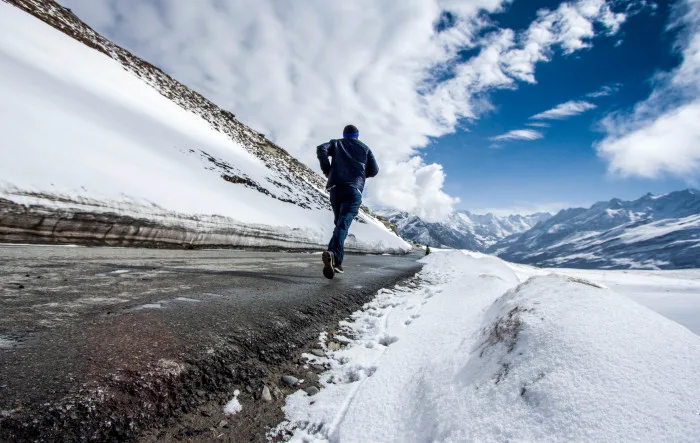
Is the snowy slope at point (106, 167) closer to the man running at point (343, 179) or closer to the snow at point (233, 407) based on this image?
the man running at point (343, 179)

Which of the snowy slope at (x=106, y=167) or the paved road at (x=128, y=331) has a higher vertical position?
the snowy slope at (x=106, y=167)

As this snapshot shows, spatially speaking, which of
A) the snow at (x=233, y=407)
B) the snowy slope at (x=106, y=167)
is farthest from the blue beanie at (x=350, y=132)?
the snowy slope at (x=106, y=167)

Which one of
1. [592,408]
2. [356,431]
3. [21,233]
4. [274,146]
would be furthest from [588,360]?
[274,146]

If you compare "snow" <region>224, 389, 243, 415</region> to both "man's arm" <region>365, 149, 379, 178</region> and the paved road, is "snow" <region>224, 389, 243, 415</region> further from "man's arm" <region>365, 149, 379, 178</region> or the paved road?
"man's arm" <region>365, 149, 379, 178</region>

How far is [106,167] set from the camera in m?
8.36

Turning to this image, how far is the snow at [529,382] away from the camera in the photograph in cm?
115

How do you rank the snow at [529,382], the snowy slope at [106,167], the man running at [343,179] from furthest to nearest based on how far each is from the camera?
the snowy slope at [106,167] → the man running at [343,179] → the snow at [529,382]

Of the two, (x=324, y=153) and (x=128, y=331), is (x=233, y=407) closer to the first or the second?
(x=128, y=331)

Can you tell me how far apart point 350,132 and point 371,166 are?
731 millimetres

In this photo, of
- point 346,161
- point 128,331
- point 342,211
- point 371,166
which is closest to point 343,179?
point 346,161

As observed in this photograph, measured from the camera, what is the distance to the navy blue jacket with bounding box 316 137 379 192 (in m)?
5.63

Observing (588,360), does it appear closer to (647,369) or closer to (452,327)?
(647,369)

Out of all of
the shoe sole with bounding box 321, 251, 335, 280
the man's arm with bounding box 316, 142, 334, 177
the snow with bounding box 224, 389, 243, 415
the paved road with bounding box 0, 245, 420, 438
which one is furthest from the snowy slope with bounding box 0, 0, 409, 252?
the snow with bounding box 224, 389, 243, 415

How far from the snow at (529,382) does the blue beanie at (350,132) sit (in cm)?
412
